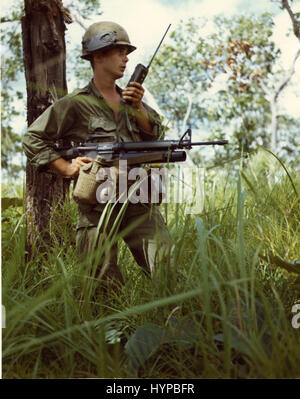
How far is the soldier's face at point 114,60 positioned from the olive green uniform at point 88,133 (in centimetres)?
13

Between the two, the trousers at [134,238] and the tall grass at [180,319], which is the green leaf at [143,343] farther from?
the trousers at [134,238]

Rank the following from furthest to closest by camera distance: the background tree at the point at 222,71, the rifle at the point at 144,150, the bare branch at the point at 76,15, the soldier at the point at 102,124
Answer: the background tree at the point at 222,71 → the bare branch at the point at 76,15 → the soldier at the point at 102,124 → the rifle at the point at 144,150

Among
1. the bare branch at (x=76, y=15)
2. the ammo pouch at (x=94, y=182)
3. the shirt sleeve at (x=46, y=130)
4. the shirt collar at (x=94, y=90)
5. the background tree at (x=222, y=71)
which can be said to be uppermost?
the background tree at (x=222, y=71)

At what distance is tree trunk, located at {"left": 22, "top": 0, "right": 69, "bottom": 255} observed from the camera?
2.90 m

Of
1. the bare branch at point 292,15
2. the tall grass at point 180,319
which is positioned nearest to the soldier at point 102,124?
the tall grass at point 180,319

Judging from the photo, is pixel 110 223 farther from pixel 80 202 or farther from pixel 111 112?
pixel 111 112

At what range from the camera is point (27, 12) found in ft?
9.48

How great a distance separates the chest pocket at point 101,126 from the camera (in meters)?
2.29

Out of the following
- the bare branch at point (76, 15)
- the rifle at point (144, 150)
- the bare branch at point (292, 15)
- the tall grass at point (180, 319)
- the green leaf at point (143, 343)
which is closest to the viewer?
the tall grass at point (180, 319)

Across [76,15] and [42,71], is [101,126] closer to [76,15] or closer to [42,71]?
[42,71]

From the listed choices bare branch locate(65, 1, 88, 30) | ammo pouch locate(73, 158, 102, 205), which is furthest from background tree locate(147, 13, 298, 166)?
ammo pouch locate(73, 158, 102, 205)
